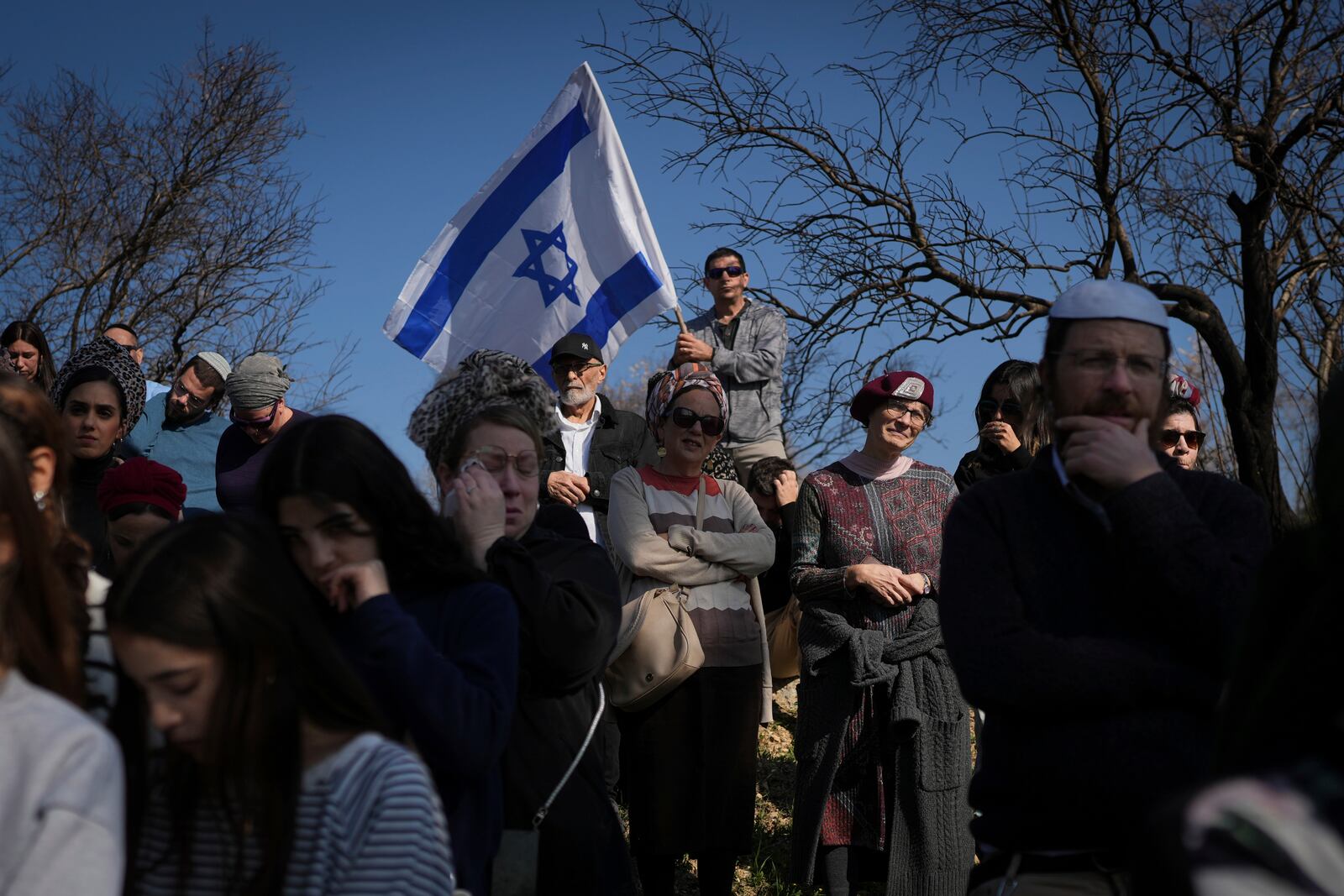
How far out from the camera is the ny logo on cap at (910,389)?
562 cm

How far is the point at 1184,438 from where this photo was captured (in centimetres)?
542

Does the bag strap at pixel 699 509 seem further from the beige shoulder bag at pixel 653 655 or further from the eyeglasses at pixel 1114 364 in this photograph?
the eyeglasses at pixel 1114 364

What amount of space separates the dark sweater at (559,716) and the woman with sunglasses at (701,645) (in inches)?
72.6

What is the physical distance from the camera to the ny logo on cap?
5621mm

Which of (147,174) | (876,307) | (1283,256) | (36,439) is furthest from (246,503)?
A: (147,174)

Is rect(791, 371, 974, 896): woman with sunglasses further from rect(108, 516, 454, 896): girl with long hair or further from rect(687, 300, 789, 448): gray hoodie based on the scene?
rect(108, 516, 454, 896): girl with long hair

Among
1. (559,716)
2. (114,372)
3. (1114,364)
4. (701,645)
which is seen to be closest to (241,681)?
(559,716)

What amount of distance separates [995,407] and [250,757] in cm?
480

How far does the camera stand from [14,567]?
2.21m

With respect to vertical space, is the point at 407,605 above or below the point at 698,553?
below

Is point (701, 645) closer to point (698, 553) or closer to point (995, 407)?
point (698, 553)

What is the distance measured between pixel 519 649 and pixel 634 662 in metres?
2.08

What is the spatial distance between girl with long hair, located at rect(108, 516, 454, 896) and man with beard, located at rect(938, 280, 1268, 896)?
3.60 feet

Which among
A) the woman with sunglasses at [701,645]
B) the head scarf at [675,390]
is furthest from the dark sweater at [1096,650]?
the head scarf at [675,390]
